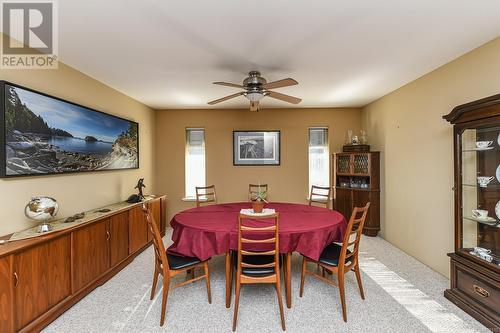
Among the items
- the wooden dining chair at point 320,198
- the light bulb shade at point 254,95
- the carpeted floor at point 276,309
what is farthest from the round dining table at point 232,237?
the light bulb shade at point 254,95

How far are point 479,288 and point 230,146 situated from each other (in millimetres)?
4165

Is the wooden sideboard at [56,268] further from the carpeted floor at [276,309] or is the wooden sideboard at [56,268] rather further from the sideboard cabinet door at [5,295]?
the carpeted floor at [276,309]

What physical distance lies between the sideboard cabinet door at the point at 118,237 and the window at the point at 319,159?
3.53 m

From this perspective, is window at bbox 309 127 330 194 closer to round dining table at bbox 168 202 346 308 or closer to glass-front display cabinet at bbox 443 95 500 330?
round dining table at bbox 168 202 346 308

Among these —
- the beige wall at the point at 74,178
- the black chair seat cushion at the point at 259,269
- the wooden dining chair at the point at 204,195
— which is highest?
the beige wall at the point at 74,178

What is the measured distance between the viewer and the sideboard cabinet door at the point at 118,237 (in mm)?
3072

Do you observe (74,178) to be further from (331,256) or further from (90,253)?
(331,256)

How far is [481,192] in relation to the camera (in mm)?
2369

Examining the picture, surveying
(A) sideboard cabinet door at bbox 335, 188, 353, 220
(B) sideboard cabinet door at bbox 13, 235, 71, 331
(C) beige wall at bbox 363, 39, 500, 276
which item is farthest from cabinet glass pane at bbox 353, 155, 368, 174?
(B) sideboard cabinet door at bbox 13, 235, 71, 331

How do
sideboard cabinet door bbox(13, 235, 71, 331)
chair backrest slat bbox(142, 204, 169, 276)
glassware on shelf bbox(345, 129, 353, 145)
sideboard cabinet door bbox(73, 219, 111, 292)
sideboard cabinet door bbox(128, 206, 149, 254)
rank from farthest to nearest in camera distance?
glassware on shelf bbox(345, 129, 353, 145)
sideboard cabinet door bbox(128, 206, 149, 254)
sideboard cabinet door bbox(73, 219, 111, 292)
chair backrest slat bbox(142, 204, 169, 276)
sideboard cabinet door bbox(13, 235, 71, 331)

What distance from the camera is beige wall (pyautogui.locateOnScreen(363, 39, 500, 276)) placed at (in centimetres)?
259

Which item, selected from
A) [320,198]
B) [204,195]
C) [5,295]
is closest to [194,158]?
[204,195]

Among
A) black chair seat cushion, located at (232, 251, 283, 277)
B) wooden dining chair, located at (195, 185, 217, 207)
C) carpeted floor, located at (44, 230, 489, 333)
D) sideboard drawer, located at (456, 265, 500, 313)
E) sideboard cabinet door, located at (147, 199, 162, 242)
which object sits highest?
wooden dining chair, located at (195, 185, 217, 207)

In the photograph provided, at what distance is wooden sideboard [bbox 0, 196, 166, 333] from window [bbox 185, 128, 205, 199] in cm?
200
